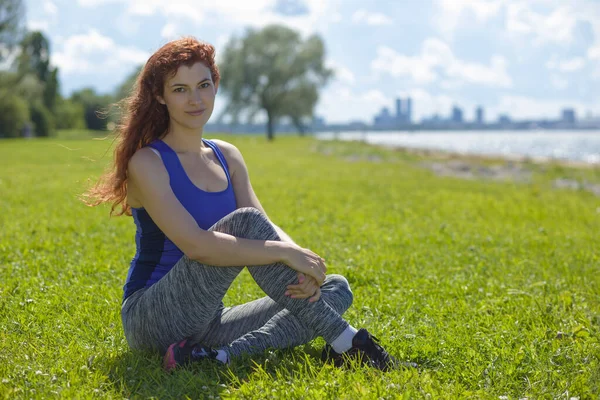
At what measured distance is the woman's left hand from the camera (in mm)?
3738

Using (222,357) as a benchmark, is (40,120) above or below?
above

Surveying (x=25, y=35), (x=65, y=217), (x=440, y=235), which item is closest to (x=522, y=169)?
(x=440, y=235)

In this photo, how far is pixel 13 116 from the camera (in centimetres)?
5688

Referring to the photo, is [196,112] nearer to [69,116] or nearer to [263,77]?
[263,77]

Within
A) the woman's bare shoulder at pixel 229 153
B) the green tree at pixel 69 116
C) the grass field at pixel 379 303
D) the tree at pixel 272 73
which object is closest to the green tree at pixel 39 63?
the green tree at pixel 69 116

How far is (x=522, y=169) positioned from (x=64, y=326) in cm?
2545

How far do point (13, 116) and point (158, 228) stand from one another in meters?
59.2

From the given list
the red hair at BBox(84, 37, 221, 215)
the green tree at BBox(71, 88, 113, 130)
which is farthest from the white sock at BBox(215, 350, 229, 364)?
the green tree at BBox(71, 88, 113, 130)

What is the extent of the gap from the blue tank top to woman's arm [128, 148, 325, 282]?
0.14 m

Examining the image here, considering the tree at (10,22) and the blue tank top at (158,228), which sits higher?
the tree at (10,22)

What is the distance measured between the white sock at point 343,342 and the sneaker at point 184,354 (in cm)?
78

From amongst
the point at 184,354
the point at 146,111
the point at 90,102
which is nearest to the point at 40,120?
the point at 90,102

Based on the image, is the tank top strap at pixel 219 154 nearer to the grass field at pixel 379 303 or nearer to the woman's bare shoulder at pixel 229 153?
the woman's bare shoulder at pixel 229 153

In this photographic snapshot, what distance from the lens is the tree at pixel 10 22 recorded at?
4903 cm
